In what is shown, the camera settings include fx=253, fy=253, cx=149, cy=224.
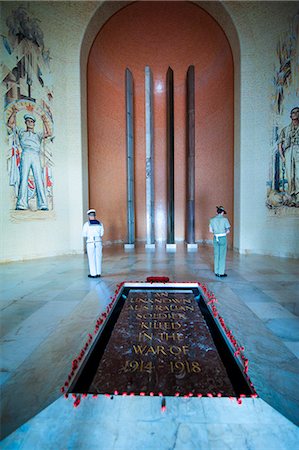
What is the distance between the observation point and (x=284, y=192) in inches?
353

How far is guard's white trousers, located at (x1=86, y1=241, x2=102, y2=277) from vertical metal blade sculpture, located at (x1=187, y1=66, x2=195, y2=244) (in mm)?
6006

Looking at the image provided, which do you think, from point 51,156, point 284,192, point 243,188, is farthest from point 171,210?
point 51,156

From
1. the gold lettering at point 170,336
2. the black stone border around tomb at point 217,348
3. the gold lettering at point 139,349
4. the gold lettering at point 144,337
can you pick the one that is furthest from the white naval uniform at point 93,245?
the gold lettering at point 139,349

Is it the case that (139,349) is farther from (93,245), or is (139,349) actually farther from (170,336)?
(93,245)

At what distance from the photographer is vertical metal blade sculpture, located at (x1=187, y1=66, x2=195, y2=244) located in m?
11.3

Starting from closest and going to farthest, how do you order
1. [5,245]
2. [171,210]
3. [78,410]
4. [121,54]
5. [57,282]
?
[78,410] < [57,282] < [5,245] < [171,210] < [121,54]

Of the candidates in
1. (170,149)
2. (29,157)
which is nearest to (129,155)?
(170,149)

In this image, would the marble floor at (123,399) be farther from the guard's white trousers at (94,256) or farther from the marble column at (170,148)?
the marble column at (170,148)

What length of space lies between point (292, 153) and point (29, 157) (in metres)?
9.15

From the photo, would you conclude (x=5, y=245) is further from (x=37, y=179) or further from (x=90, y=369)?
(x=90, y=369)

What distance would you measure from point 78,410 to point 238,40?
1206 cm

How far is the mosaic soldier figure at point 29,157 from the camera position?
8.73 meters

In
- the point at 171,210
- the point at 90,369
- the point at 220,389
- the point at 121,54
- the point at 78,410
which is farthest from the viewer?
the point at 121,54

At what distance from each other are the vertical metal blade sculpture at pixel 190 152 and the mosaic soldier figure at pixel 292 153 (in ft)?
12.2
